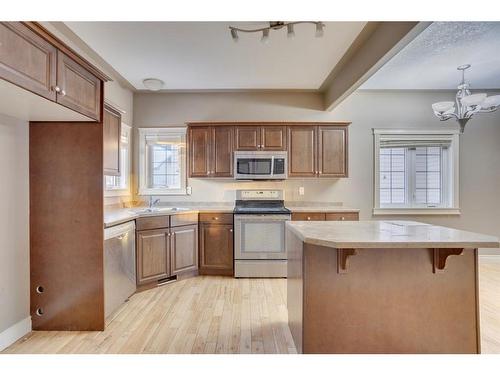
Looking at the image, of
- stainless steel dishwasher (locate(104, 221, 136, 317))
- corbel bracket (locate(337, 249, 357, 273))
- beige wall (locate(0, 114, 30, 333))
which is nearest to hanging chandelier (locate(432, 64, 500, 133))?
corbel bracket (locate(337, 249, 357, 273))

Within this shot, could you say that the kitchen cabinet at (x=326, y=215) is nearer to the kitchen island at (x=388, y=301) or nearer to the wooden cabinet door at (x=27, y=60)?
the kitchen island at (x=388, y=301)

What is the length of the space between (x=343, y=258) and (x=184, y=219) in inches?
95.7

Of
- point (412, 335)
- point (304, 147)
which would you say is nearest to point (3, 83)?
point (412, 335)

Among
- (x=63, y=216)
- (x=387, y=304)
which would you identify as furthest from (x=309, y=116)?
(x=63, y=216)

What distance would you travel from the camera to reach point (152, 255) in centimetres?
340

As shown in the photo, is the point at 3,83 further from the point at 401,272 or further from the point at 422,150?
the point at 422,150

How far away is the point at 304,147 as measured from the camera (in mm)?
4148

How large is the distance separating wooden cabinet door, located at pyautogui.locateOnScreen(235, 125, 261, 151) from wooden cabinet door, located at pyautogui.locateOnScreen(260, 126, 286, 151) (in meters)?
0.07

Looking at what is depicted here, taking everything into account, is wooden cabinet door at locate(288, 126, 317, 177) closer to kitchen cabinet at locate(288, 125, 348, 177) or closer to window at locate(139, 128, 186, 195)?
kitchen cabinet at locate(288, 125, 348, 177)

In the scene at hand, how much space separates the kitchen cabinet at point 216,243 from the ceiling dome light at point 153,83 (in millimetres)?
1856

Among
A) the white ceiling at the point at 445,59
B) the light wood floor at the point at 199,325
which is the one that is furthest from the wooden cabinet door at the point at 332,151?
the light wood floor at the point at 199,325

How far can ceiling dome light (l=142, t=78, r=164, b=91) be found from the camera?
389cm

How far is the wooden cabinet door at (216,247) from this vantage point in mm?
3912
